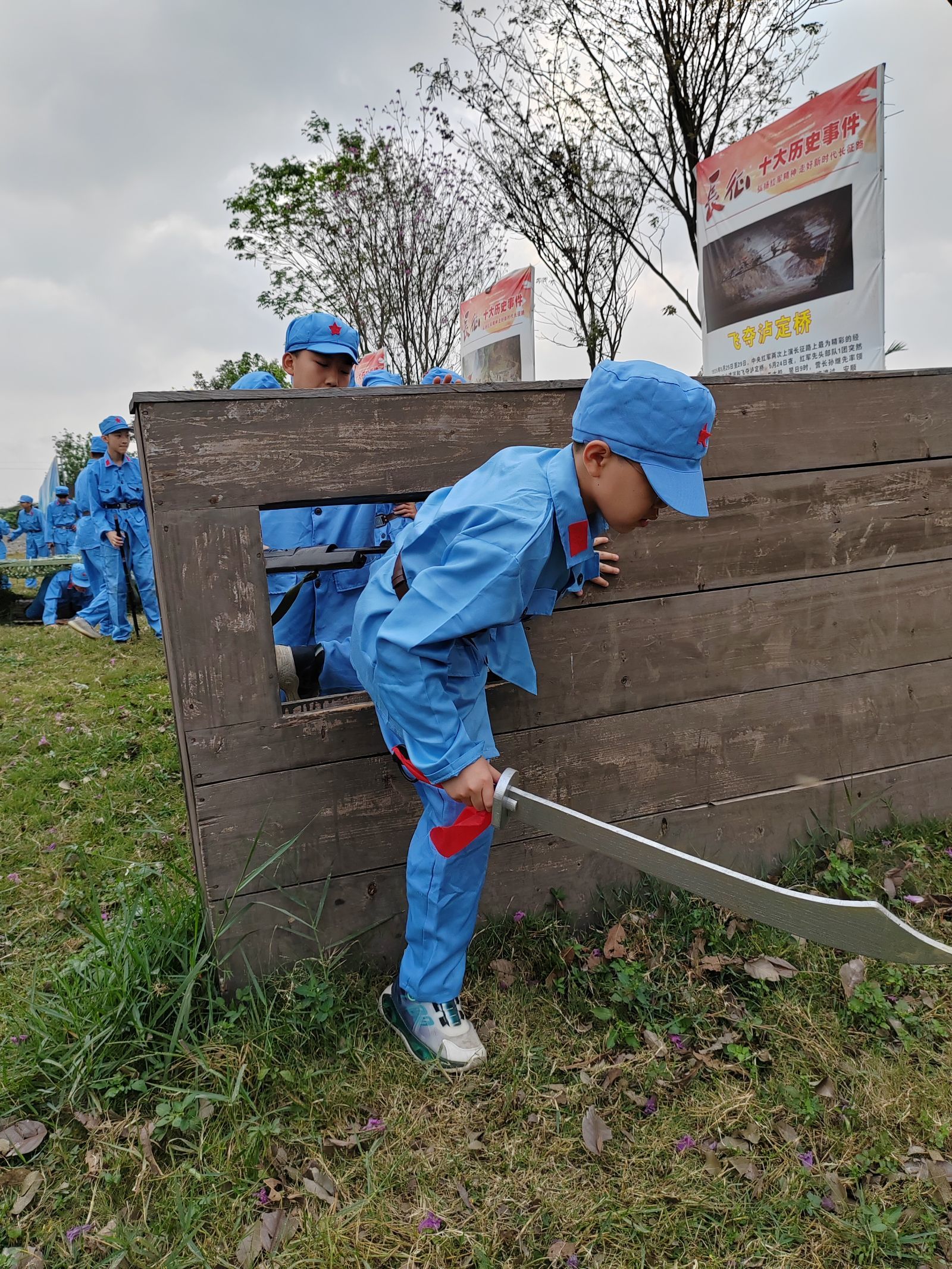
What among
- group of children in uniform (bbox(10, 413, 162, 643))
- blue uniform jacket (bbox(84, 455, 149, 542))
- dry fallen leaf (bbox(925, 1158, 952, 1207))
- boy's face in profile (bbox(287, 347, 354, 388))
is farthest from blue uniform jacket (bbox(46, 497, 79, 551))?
dry fallen leaf (bbox(925, 1158, 952, 1207))

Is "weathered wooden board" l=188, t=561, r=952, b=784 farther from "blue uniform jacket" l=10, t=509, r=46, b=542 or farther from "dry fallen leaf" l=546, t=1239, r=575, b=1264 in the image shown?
"blue uniform jacket" l=10, t=509, r=46, b=542

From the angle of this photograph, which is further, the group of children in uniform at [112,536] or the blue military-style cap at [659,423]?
the group of children in uniform at [112,536]

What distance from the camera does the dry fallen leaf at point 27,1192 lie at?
186 centimetres

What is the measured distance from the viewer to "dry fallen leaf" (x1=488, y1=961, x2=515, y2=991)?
251cm

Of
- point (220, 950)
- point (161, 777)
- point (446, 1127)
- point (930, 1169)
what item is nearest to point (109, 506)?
point (161, 777)

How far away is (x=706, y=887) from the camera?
1.67m

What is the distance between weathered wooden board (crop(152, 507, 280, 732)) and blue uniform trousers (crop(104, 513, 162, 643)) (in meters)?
7.65

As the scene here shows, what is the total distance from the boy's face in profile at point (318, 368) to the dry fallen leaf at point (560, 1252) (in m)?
3.12

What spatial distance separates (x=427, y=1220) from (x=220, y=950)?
89cm

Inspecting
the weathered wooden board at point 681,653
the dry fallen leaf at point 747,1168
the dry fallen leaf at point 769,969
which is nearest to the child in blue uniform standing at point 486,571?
the weathered wooden board at point 681,653

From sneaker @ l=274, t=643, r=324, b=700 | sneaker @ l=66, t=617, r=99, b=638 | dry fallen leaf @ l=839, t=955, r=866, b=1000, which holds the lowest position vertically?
dry fallen leaf @ l=839, t=955, r=866, b=1000

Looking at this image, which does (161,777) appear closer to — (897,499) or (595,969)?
(595,969)

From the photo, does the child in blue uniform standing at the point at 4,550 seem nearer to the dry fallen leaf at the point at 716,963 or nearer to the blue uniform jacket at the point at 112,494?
the blue uniform jacket at the point at 112,494

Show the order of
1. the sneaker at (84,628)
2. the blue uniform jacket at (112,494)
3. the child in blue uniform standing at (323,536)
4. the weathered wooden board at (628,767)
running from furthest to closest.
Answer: the sneaker at (84,628)
the blue uniform jacket at (112,494)
the child in blue uniform standing at (323,536)
the weathered wooden board at (628,767)
